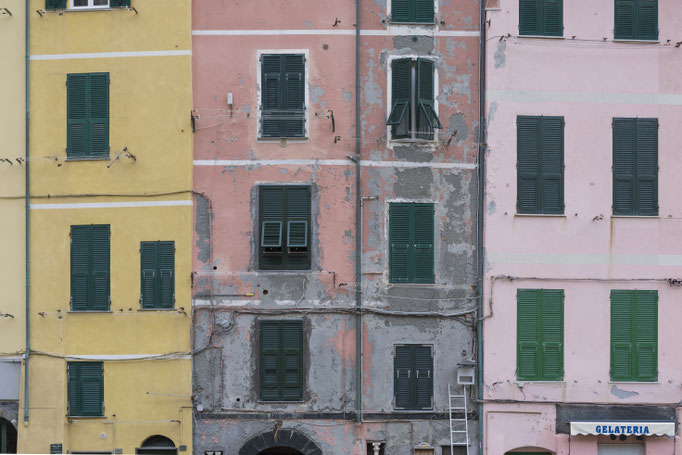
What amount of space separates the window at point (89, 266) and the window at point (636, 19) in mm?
12359

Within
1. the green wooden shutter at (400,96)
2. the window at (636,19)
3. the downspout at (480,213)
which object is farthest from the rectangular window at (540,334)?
the window at (636,19)

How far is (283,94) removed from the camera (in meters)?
17.5

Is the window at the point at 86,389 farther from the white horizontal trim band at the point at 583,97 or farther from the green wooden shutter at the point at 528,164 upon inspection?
the white horizontal trim band at the point at 583,97

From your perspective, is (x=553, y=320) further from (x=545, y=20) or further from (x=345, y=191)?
(x=545, y=20)

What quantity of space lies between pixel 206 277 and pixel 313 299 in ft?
7.86

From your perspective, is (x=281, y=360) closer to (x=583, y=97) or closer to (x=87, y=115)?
(x=87, y=115)

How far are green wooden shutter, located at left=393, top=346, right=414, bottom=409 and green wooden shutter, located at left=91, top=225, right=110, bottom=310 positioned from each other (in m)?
6.56

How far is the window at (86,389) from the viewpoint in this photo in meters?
17.3

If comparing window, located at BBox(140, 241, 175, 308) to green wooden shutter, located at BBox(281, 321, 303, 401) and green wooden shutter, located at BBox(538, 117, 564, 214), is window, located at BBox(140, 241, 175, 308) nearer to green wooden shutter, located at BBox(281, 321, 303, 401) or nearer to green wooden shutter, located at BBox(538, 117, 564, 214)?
green wooden shutter, located at BBox(281, 321, 303, 401)

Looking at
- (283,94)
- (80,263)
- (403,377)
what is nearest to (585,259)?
(403,377)

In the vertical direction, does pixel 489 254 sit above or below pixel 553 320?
above

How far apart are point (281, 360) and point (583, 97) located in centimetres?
884

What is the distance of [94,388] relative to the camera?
57.0ft

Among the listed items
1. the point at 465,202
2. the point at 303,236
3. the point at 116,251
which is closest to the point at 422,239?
the point at 465,202
